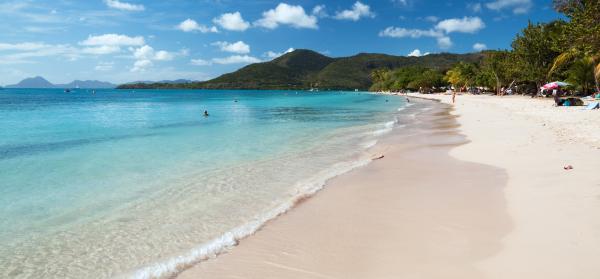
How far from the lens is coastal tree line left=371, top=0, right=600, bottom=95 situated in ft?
71.2

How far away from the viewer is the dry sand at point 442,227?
5.03m

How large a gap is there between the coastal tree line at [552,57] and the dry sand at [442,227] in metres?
14.2

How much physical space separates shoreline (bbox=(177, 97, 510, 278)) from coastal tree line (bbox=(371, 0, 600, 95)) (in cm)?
1677

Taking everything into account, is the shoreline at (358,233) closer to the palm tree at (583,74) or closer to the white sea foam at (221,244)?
the white sea foam at (221,244)

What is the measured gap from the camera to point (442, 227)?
6465 mm

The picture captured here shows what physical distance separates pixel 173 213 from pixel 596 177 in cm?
921

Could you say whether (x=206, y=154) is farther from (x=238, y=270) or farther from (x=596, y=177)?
(x=596, y=177)

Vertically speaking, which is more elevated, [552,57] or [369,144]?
[552,57]

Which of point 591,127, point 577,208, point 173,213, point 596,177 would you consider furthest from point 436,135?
point 173,213

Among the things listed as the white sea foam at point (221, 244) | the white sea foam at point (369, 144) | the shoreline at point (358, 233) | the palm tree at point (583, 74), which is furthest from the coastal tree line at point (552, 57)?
the white sea foam at point (221, 244)

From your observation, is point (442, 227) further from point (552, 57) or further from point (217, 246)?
point (552, 57)

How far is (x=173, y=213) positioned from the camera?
26.7 ft

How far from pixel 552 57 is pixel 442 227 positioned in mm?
61848

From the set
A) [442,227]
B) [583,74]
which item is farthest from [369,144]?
[583,74]
